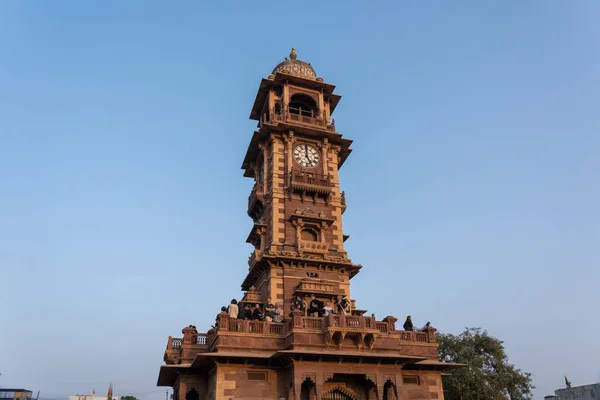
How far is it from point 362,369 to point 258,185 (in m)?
15.5

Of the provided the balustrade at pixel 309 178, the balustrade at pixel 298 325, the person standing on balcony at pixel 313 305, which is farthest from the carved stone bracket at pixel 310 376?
the balustrade at pixel 309 178

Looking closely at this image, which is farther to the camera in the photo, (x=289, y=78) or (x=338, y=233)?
(x=289, y=78)

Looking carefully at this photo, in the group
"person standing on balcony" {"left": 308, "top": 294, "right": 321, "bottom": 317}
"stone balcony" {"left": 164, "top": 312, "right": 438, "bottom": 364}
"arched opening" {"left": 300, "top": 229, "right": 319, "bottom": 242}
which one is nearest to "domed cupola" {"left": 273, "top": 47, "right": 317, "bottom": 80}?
"arched opening" {"left": 300, "top": 229, "right": 319, "bottom": 242}

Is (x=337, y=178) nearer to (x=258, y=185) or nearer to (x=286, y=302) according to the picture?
(x=258, y=185)

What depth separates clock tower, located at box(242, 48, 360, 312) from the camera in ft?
98.9

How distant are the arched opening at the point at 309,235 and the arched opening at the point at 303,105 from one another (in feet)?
31.3

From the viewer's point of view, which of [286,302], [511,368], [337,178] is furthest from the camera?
[511,368]

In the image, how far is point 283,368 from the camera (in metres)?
23.8

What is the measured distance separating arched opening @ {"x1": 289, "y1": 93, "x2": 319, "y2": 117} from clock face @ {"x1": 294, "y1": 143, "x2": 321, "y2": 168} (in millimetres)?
3053

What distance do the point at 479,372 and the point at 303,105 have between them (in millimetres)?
26683

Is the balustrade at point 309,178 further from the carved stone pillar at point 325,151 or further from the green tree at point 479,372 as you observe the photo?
the green tree at point 479,372

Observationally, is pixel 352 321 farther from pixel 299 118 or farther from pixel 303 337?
pixel 299 118

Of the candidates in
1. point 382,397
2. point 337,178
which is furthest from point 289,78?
point 382,397

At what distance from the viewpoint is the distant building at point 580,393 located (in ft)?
177
